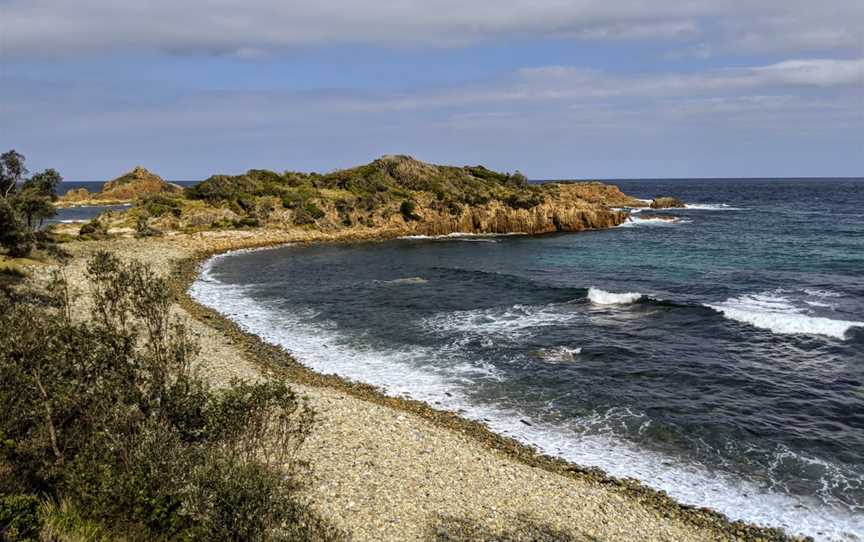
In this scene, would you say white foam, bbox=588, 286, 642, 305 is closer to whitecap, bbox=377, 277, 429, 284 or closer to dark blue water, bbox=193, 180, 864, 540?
dark blue water, bbox=193, 180, 864, 540

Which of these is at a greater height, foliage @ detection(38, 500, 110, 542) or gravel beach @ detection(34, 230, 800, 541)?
foliage @ detection(38, 500, 110, 542)

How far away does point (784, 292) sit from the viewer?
48625 mm

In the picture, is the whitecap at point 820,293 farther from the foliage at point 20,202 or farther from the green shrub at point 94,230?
the green shrub at point 94,230

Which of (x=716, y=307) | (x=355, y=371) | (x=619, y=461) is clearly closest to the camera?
(x=619, y=461)

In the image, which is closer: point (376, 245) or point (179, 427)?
point (179, 427)

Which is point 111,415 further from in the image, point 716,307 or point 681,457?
point 716,307

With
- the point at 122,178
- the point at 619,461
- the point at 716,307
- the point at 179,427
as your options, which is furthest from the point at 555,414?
the point at 122,178

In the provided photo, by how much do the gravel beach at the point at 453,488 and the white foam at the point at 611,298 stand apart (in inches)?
974

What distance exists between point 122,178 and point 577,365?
199771 mm

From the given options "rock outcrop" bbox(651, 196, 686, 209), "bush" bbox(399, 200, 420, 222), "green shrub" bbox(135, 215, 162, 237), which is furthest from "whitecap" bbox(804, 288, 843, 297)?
"rock outcrop" bbox(651, 196, 686, 209)

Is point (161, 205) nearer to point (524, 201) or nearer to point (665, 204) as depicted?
point (524, 201)

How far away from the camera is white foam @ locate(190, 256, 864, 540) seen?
59.8ft

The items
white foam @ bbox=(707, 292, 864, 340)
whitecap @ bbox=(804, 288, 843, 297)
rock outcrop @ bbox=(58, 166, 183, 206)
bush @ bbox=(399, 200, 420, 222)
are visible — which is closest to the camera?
white foam @ bbox=(707, 292, 864, 340)

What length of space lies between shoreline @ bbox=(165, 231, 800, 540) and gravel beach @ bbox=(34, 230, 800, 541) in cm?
5
